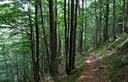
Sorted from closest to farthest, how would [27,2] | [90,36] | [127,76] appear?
[127,76], [27,2], [90,36]

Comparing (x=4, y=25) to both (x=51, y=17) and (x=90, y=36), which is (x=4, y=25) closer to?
(x=51, y=17)

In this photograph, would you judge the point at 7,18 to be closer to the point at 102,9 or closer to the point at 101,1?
the point at 101,1

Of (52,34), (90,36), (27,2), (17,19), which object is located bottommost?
(90,36)

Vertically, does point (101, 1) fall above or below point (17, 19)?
above

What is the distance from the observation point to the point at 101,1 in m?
28.7

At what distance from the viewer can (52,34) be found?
14.0 metres

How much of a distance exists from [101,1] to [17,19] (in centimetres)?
1570

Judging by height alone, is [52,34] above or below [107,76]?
above

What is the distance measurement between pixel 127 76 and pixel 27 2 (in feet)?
27.0

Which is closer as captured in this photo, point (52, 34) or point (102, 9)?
point (52, 34)

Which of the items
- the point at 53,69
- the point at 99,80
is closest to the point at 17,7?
the point at 53,69

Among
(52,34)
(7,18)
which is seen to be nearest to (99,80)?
(52,34)

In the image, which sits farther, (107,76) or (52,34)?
(52,34)

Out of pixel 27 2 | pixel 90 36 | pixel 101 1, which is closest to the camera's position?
pixel 27 2
